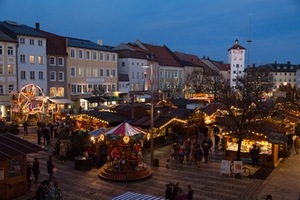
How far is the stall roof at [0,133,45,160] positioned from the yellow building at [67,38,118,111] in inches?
1304

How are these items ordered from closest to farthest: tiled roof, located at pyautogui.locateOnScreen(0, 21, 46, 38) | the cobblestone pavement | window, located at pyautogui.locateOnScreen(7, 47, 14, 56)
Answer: the cobblestone pavement
window, located at pyautogui.locateOnScreen(7, 47, 14, 56)
tiled roof, located at pyautogui.locateOnScreen(0, 21, 46, 38)

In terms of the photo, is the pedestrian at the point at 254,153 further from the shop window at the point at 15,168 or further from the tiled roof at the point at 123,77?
the tiled roof at the point at 123,77

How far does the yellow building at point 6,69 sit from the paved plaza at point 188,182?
78.3 feet

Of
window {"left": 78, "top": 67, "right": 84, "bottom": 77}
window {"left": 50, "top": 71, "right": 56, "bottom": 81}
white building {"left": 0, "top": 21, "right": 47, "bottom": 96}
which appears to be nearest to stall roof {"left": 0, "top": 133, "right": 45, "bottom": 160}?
white building {"left": 0, "top": 21, "right": 47, "bottom": 96}

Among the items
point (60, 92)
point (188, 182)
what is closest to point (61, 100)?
point (60, 92)

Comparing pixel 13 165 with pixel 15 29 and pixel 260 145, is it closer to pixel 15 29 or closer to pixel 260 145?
pixel 260 145

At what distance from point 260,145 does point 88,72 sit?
3689cm

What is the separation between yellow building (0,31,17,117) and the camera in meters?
38.0

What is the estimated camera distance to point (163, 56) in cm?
7225

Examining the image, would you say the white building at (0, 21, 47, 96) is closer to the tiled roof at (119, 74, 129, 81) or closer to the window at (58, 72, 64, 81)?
the window at (58, 72, 64, 81)

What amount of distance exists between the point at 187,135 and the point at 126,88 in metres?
31.8

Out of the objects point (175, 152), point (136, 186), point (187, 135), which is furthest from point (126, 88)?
point (136, 186)

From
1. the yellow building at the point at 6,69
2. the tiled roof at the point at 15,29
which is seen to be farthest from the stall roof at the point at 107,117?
the tiled roof at the point at 15,29

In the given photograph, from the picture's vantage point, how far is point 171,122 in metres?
24.5
